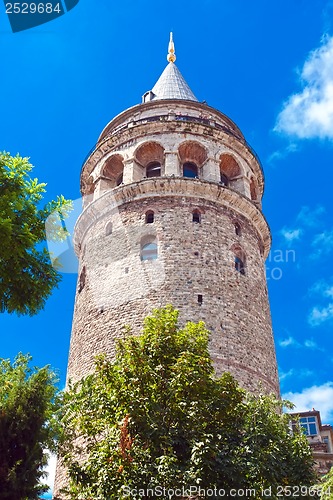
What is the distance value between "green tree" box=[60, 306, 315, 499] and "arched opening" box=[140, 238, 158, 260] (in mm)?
6982

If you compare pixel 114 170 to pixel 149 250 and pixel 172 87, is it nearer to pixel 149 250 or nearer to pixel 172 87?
pixel 149 250

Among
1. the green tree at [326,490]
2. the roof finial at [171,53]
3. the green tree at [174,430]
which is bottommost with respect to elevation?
the green tree at [326,490]

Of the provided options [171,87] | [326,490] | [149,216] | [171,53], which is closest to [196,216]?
[149,216]

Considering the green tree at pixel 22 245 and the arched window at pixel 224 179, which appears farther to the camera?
the arched window at pixel 224 179

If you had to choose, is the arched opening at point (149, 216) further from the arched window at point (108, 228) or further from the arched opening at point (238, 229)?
the arched opening at point (238, 229)

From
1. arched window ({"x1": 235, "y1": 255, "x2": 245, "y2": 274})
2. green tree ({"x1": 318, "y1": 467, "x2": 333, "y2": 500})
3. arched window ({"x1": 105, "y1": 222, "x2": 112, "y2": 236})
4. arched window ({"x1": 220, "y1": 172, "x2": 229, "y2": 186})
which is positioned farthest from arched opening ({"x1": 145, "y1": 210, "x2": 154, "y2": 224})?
green tree ({"x1": 318, "y1": 467, "x2": 333, "y2": 500})

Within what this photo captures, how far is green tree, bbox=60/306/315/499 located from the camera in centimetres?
1142

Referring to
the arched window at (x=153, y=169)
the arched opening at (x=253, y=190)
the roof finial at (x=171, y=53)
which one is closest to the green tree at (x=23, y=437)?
the arched window at (x=153, y=169)

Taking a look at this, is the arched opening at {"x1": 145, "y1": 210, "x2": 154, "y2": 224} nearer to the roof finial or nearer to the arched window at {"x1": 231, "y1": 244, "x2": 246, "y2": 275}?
the arched window at {"x1": 231, "y1": 244, "x2": 246, "y2": 275}

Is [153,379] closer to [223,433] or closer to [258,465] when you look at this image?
[223,433]

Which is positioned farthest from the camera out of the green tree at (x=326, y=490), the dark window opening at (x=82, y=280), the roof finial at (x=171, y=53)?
the roof finial at (x=171, y=53)

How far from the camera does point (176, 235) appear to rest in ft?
69.3

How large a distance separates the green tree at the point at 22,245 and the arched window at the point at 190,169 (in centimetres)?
1297

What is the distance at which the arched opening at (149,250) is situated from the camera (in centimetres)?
2086
